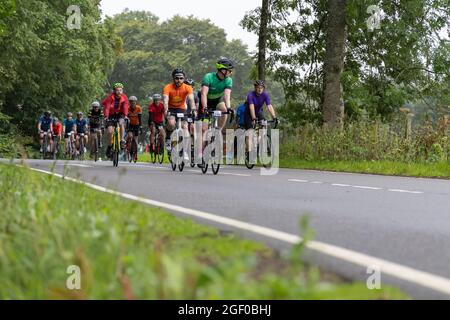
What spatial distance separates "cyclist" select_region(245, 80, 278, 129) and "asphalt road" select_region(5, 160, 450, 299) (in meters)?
3.72

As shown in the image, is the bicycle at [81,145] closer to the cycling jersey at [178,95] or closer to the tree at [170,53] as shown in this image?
the cycling jersey at [178,95]

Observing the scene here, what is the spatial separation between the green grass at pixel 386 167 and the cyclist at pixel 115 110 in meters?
4.38

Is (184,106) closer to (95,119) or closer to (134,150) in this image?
(134,150)

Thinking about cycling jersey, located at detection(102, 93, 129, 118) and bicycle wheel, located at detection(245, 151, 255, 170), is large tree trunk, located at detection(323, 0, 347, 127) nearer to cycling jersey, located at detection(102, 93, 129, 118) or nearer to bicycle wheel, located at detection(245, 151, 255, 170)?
bicycle wheel, located at detection(245, 151, 255, 170)

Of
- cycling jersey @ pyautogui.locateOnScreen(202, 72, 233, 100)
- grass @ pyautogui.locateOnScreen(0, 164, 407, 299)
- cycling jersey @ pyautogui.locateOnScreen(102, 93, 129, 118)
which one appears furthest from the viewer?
cycling jersey @ pyautogui.locateOnScreen(102, 93, 129, 118)

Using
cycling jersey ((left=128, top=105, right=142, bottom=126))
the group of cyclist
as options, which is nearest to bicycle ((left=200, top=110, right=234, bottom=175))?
the group of cyclist

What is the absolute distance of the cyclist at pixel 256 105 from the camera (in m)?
19.2

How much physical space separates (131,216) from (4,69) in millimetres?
37086

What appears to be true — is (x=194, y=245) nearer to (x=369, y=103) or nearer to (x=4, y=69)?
(x=369, y=103)

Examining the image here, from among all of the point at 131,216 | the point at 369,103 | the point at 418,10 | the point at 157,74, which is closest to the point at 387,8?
the point at 418,10

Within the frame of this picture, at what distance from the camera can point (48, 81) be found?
46.2 meters

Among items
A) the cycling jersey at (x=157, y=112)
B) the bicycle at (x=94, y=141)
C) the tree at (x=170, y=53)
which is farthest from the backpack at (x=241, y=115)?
the tree at (x=170, y=53)

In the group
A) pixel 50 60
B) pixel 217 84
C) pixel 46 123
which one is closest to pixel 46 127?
pixel 46 123

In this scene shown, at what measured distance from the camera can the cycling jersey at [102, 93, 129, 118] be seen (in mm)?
20969
